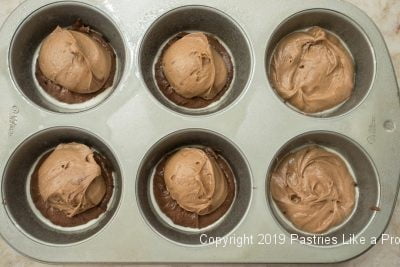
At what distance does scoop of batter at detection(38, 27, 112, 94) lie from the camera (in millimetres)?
1625

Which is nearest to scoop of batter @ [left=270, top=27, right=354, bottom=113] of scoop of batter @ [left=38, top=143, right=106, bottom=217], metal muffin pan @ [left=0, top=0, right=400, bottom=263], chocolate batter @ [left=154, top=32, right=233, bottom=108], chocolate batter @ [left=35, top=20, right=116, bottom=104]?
metal muffin pan @ [left=0, top=0, right=400, bottom=263]

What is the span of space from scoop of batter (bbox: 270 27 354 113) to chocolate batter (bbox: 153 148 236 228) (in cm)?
40

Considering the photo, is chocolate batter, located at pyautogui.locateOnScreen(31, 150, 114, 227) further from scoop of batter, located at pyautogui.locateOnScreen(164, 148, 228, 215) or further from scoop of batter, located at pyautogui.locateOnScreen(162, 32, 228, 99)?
scoop of batter, located at pyautogui.locateOnScreen(162, 32, 228, 99)

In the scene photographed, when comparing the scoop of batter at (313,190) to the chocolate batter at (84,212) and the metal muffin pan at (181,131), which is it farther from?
the chocolate batter at (84,212)

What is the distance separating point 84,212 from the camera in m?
1.69

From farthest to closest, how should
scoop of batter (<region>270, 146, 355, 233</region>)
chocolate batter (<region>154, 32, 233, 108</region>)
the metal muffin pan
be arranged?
chocolate batter (<region>154, 32, 233, 108</region>)
scoop of batter (<region>270, 146, 355, 233</region>)
the metal muffin pan

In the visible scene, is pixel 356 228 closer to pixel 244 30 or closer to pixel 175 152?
pixel 175 152

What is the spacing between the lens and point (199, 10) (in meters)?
1.70

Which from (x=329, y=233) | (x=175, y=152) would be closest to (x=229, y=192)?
(x=175, y=152)

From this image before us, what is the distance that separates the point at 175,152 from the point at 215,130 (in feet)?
0.78

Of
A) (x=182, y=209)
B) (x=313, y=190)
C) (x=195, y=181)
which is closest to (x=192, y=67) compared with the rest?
(x=195, y=181)

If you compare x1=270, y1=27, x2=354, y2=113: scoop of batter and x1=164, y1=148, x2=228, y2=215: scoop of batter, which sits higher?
x1=270, y1=27, x2=354, y2=113: scoop of batter

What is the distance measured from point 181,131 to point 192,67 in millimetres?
255

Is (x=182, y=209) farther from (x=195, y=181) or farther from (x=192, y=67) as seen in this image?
(x=192, y=67)
